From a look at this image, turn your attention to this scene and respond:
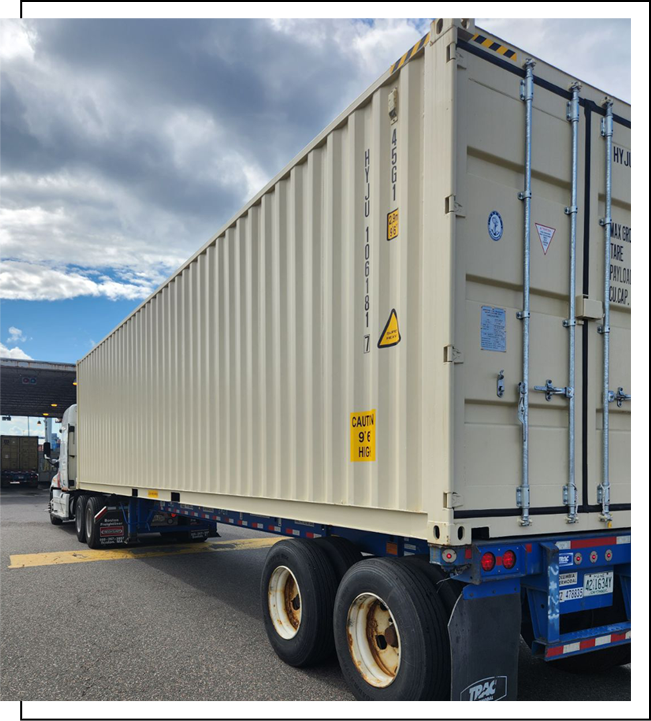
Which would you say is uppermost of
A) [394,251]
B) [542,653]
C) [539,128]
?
[539,128]

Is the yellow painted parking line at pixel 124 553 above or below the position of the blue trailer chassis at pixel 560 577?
below

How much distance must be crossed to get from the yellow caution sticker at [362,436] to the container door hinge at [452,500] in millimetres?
729

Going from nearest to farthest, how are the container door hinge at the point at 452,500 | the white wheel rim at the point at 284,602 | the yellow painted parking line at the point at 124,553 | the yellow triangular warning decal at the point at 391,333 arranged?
the container door hinge at the point at 452,500, the yellow triangular warning decal at the point at 391,333, the white wheel rim at the point at 284,602, the yellow painted parking line at the point at 124,553

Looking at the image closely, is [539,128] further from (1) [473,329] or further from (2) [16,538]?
(2) [16,538]

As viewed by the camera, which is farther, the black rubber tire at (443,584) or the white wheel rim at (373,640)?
the white wheel rim at (373,640)

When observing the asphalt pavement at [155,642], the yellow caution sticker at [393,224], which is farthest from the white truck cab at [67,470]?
the yellow caution sticker at [393,224]

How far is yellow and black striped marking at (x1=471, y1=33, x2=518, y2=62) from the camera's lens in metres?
3.64

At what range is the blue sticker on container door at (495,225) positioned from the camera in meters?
3.64

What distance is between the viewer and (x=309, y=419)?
471 centimetres

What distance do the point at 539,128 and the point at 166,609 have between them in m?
5.63

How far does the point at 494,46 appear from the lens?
3715 millimetres

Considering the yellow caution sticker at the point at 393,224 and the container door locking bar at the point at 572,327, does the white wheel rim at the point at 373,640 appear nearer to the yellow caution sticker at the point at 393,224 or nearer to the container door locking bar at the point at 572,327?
the container door locking bar at the point at 572,327
